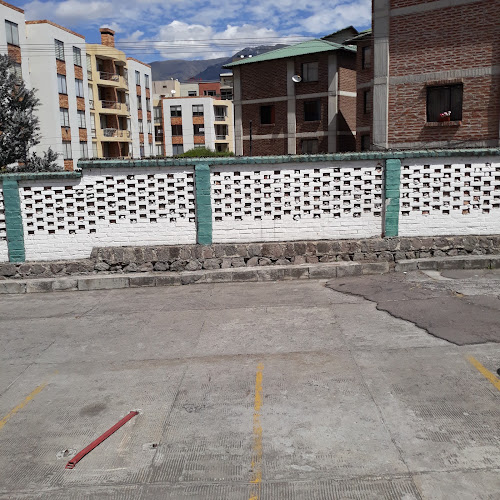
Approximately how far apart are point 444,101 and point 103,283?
15321mm

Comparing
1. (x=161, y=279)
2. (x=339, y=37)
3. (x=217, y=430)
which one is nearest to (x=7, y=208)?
(x=161, y=279)

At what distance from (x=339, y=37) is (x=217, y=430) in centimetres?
4419

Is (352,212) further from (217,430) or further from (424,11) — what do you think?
(424,11)

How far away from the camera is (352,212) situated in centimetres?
1123

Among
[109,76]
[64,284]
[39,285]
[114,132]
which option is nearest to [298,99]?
[114,132]

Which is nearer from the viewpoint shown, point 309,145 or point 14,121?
point 14,121

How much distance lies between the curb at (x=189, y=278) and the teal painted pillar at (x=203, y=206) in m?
0.79

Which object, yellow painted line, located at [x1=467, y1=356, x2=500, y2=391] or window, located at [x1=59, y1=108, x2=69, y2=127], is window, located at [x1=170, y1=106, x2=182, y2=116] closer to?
window, located at [x1=59, y1=108, x2=69, y2=127]

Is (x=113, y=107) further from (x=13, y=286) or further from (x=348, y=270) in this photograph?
(x=348, y=270)

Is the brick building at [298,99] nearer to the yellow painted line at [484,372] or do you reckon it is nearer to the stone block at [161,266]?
the stone block at [161,266]

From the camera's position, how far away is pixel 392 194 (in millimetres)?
11086

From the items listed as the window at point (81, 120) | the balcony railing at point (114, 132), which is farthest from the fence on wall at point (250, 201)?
the balcony railing at point (114, 132)

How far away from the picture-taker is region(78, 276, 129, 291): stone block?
10844 millimetres

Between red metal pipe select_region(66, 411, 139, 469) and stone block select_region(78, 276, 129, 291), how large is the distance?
18.2ft
